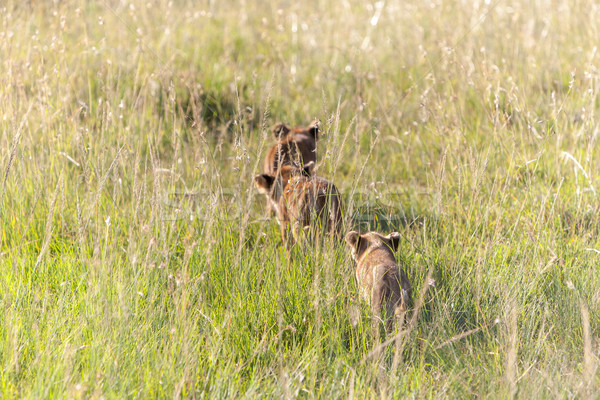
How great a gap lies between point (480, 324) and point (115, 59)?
4.83m

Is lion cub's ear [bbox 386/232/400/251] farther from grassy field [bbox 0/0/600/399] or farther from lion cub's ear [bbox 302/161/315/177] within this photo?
lion cub's ear [bbox 302/161/315/177]

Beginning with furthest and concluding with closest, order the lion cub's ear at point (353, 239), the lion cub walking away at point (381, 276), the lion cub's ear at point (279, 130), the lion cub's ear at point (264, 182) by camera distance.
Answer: the lion cub's ear at point (279, 130)
the lion cub's ear at point (264, 182)
the lion cub's ear at point (353, 239)
the lion cub walking away at point (381, 276)

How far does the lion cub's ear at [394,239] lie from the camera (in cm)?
361

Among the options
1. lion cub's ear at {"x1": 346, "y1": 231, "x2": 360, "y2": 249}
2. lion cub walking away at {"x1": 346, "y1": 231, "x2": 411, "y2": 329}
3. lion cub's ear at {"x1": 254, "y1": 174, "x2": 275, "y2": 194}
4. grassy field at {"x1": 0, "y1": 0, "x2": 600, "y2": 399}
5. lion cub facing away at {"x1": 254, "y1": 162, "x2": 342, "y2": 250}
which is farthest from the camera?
lion cub's ear at {"x1": 254, "y1": 174, "x2": 275, "y2": 194}

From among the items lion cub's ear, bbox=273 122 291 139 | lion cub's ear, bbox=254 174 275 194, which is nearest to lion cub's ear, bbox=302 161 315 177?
lion cub's ear, bbox=254 174 275 194

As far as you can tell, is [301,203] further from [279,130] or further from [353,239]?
[279,130]

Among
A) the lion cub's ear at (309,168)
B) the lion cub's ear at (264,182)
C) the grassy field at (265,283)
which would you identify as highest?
the lion cub's ear at (309,168)

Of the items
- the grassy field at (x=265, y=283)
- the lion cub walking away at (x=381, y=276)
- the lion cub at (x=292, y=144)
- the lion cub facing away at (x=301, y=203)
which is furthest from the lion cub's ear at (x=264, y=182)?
the lion cub walking away at (x=381, y=276)

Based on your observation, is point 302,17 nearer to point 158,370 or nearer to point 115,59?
point 115,59

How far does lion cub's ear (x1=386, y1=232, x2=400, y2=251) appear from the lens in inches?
142

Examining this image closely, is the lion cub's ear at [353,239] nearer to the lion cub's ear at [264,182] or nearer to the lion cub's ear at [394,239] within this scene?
the lion cub's ear at [394,239]

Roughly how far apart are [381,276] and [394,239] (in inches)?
15.8

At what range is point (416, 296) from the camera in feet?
11.2

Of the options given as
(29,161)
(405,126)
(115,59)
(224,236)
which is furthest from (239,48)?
(224,236)
